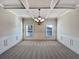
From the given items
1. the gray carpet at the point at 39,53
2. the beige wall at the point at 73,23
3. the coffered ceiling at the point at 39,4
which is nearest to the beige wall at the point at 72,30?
the beige wall at the point at 73,23

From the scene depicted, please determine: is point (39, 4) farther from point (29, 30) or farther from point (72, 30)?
point (29, 30)

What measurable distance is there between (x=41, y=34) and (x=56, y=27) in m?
2.09

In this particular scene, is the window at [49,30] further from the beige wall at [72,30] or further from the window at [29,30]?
the beige wall at [72,30]

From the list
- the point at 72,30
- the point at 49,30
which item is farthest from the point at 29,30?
the point at 72,30

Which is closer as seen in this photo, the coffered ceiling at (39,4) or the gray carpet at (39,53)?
the coffered ceiling at (39,4)

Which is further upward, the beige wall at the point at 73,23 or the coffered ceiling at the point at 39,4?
the coffered ceiling at the point at 39,4

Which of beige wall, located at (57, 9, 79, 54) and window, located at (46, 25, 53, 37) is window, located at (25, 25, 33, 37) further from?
beige wall, located at (57, 9, 79, 54)

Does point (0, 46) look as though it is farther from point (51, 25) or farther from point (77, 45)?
point (51, 25)

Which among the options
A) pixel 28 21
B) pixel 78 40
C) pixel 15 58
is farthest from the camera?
pixel 28 21

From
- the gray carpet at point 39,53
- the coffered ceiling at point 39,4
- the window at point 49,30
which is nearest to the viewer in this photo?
the coffered ceiling at point 39,4

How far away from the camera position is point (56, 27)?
15250 millimetres

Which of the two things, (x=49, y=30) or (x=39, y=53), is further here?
(x=49, y=30)

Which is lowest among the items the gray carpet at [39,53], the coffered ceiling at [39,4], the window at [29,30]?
the gray carpet at [39,53]

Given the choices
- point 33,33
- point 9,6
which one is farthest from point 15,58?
point 33,33
